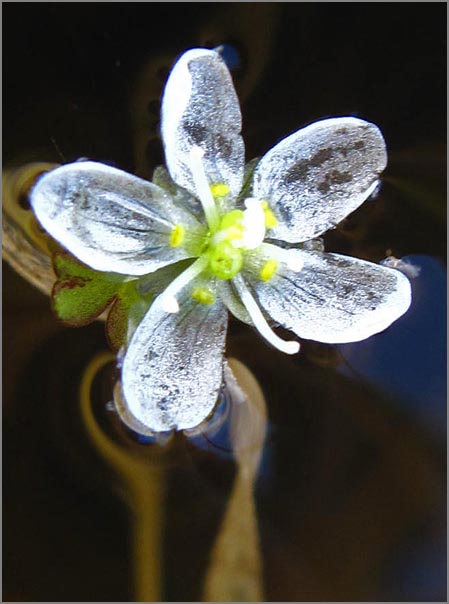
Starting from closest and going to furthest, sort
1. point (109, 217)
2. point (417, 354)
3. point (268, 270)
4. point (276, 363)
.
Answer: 1. point (109, 217)
2. point (268, 270)
3. point (276, 363)
4. point (417, 354)

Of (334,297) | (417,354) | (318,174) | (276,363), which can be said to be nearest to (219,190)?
(318,174)

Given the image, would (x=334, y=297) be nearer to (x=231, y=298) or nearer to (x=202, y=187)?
(x=231, y=298)

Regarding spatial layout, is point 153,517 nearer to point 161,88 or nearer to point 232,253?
point 232,253

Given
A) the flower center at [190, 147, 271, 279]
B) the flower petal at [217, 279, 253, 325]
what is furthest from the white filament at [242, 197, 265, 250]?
the flower petal at [217, 279, 253, 325]

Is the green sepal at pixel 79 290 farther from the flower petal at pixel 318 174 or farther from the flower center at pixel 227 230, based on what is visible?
the flower petal at pixel 318 174

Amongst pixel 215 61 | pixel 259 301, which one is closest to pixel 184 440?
pixel 259 301
